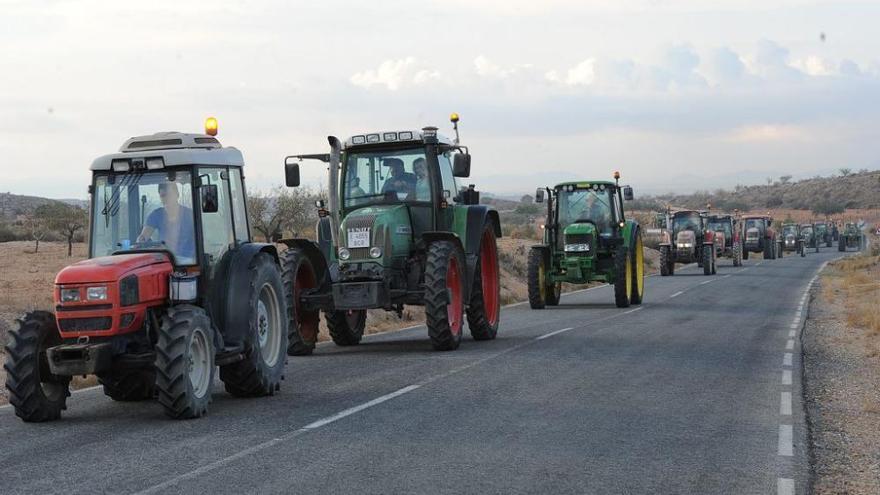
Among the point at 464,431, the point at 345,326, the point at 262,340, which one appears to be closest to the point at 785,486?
the point at 464,431

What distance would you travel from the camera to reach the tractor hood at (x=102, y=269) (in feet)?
32.5

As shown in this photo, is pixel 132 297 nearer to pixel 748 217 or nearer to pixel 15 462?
pixel 15 462

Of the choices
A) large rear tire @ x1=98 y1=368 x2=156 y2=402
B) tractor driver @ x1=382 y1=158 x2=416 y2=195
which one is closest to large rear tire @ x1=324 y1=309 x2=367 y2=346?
tractor driver @ x1=382 y1=158 x2=416 y2=195

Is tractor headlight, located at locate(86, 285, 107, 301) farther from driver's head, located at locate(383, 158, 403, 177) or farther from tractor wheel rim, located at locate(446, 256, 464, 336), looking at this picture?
driver's head, located at locate(383, 158, 403, 177)

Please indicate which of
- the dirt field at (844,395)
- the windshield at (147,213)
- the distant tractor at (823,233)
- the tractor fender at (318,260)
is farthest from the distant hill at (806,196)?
the windshield at (147,213)

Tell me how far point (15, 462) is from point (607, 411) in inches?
207

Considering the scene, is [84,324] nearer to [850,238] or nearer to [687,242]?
[687,242]

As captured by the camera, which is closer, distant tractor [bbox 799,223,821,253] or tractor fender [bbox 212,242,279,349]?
tractor fender [bbox 212,242,279,349]

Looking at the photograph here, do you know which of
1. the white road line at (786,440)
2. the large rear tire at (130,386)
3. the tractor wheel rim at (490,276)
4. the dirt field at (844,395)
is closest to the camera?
the dirt field at (844,395)

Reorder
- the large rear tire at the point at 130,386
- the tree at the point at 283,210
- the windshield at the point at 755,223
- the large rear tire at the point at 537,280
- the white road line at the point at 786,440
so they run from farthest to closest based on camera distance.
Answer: the windshield at the point at 755,223, the tree at the point at 283,210, the large rear tire at the point at 537,280, the large rear tire at the point at 130,386, the white road line at the point at 786,440

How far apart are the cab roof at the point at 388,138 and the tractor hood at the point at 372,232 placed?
3.39 feet

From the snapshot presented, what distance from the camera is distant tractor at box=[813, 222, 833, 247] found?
274 feet

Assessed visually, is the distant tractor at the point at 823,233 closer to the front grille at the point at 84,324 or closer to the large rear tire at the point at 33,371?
the large rear tire at the point at 33,371

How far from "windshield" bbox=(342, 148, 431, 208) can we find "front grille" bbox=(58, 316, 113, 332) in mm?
7201
